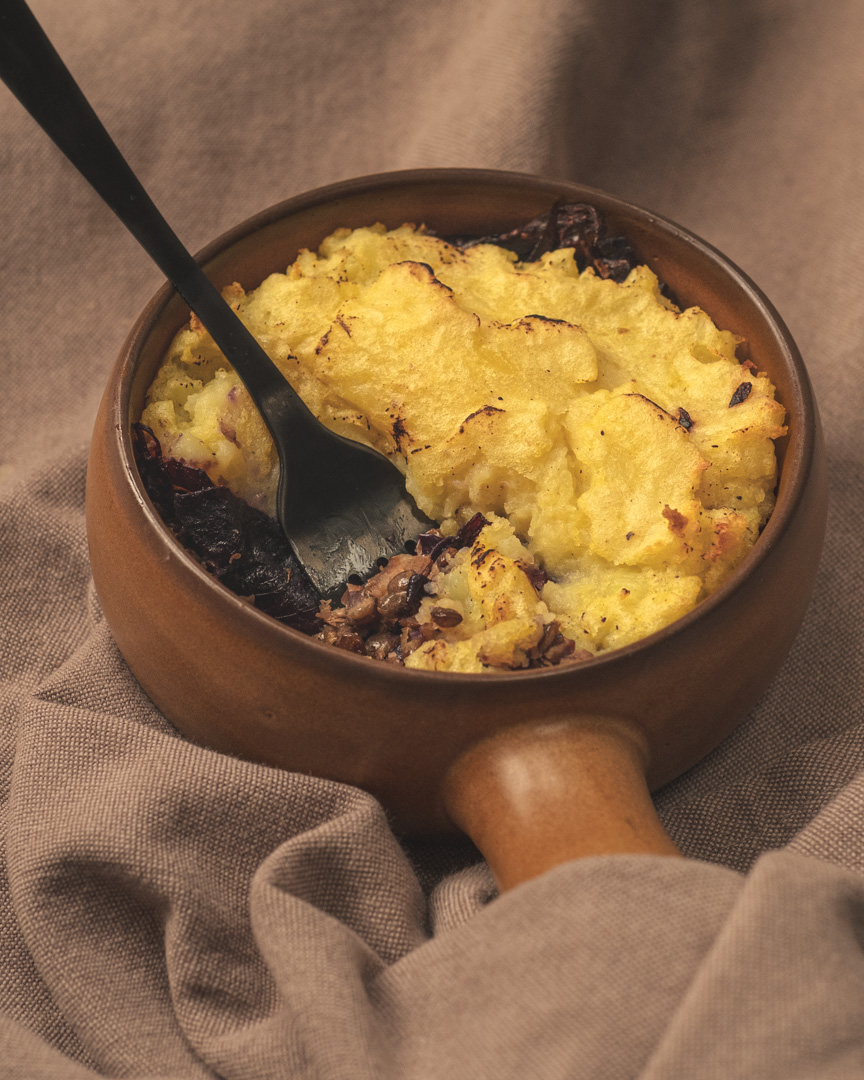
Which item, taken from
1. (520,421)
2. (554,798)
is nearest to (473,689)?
(554,798)

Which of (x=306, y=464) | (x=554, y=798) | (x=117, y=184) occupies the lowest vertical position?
(x=554, y=798)

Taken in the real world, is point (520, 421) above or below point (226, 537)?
below

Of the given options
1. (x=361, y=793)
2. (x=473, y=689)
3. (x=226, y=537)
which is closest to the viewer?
(x=473, y=689)

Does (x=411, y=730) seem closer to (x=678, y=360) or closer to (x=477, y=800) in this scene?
(x=477, y=800)

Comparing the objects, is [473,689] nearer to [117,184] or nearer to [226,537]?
[226,537]

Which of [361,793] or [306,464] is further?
[306,464]

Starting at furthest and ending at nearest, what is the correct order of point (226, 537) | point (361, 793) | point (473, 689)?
point (226, 537) < point (361, 793) < point (473, 689)
